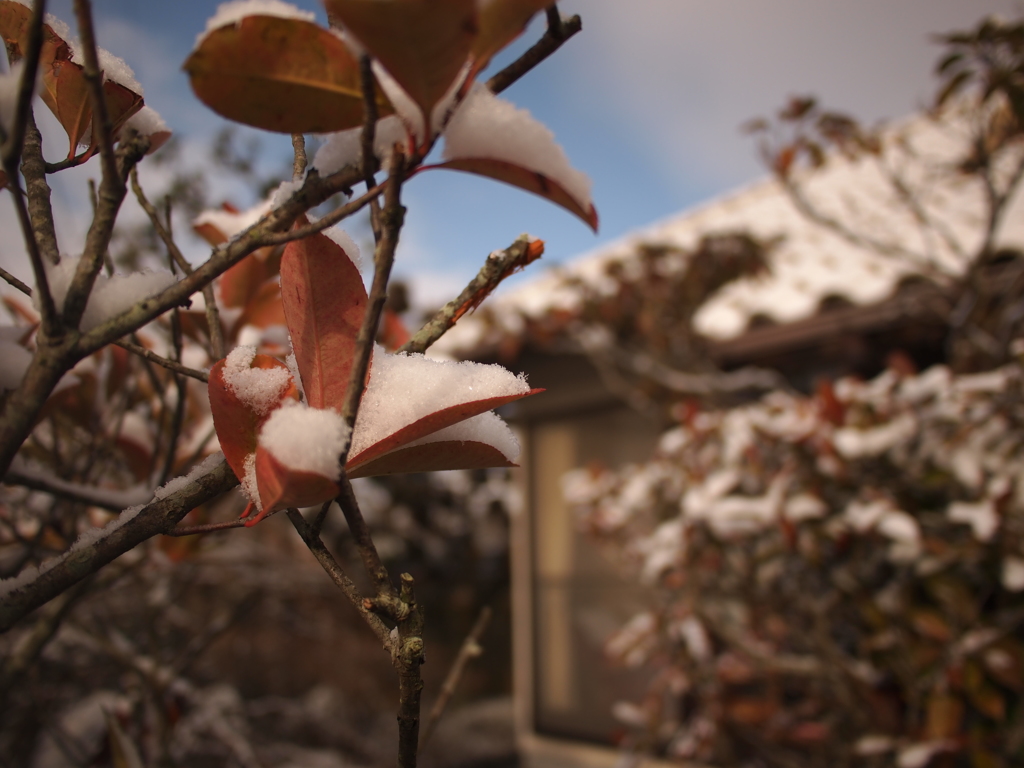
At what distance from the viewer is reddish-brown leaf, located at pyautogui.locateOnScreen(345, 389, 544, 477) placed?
→ 36 cm

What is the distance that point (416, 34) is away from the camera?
311 millimetres

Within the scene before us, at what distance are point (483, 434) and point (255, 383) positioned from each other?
0.47ft

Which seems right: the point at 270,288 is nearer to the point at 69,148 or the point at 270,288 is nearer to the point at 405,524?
the point at 69,148

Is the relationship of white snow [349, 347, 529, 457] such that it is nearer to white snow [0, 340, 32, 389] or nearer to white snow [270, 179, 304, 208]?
white snow [270, 179, 304, 208]

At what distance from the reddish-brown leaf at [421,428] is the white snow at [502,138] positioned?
0.47ft

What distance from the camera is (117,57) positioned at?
495 millimetres

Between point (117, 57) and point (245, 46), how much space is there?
9.1 inches

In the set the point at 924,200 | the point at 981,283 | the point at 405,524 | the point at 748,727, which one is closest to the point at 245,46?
the point at 981,283

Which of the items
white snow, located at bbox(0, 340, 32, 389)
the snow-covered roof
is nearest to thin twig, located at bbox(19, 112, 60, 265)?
white snow, located at bbox(0, 340, 32, 389)

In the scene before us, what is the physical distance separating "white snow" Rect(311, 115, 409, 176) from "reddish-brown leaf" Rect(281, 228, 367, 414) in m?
0.05

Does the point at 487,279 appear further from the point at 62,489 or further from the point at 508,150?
the point at 62,489

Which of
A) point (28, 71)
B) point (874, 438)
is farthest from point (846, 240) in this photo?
point (28, 71)

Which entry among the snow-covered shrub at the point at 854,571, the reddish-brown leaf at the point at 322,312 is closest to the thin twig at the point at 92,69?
the reddish-brown leaf at the point at 322,312

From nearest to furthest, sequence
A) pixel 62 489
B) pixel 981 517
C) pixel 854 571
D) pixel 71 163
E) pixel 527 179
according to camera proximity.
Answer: pixel 527 179
pixel 71 163
pixel 62 489
pixel 981 517
pixel 854 571
